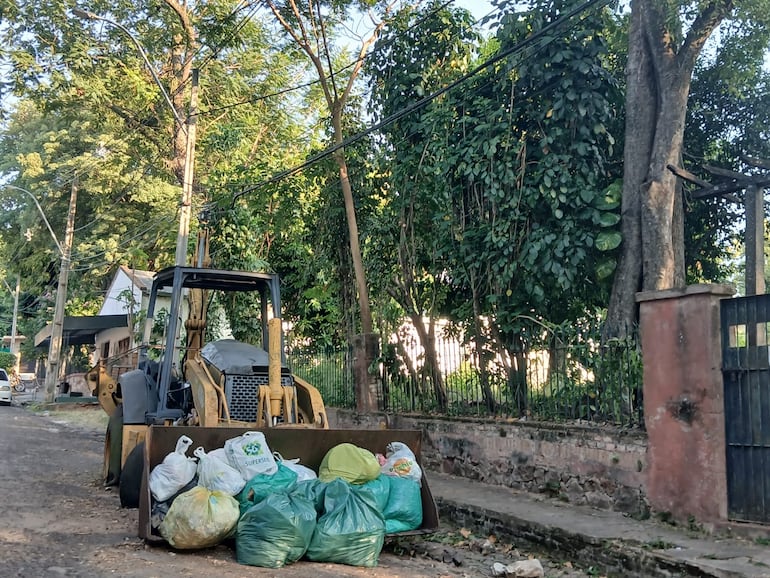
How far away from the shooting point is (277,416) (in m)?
7.41

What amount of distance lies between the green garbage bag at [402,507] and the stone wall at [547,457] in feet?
5.84

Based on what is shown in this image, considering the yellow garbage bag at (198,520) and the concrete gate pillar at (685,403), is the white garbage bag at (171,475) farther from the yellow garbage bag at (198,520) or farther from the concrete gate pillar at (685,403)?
the concrete gate pillar at (685,403)

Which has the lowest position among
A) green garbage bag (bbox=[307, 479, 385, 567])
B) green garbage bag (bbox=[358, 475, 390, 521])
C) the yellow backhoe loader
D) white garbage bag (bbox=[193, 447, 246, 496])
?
green garbage bag (bbox=[307, 479, 385, 567])

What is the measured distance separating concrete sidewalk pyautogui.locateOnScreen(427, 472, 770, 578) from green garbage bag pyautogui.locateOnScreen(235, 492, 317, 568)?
2.53 meters

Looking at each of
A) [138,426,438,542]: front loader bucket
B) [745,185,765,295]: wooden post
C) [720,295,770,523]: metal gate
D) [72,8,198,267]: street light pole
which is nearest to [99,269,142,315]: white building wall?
[72,8,198,267]: street light pole

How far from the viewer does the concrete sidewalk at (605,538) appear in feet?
19.5

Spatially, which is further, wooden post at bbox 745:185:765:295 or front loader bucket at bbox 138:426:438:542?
wooden post at bbox 745:185:765:295

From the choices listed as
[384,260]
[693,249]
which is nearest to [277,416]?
[384,260]

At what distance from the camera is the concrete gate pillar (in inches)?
272

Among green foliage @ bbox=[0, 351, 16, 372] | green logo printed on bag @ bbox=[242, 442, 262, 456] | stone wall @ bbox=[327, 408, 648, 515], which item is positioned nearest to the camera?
green logo printed on bag @ bbox=[242, 442, 262, 456]

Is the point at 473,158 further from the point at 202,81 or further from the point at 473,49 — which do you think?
the point at 202,81

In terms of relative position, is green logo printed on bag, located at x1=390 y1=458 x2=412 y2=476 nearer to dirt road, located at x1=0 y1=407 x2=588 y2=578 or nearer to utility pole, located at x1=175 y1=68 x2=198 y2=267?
dirt road, located at x1=0 y1=407 x2=588 y2=578

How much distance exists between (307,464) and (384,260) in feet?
20.7

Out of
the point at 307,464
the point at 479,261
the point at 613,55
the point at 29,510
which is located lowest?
the point at 29,510
